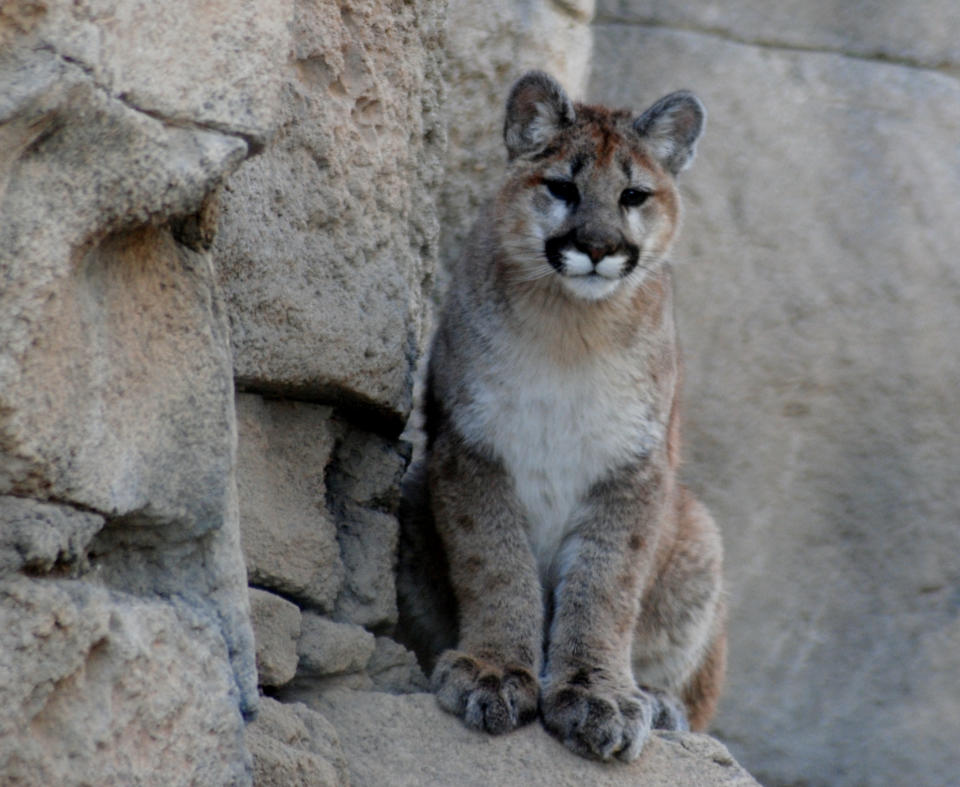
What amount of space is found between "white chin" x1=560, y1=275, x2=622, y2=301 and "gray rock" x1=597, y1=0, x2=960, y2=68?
2327mm

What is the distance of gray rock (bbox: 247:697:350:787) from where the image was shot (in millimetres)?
3375

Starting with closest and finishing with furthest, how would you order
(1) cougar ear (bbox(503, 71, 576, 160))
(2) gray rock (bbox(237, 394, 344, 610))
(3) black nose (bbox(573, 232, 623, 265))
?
1. (2) gray rock (bbox(237, 394, 344, 610))
2. (3) black nose (bbox(573, 232, 623, 265))
3. (1) cougar ear (bbox(503, 71, 576, 160))

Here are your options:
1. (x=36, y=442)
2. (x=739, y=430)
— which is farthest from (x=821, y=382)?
(x=36, y=442)

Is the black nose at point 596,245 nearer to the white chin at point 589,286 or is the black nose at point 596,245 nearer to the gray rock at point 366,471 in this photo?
the white chin at point 589,286

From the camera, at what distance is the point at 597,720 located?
4047 mm

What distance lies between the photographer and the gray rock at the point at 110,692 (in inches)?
94.3

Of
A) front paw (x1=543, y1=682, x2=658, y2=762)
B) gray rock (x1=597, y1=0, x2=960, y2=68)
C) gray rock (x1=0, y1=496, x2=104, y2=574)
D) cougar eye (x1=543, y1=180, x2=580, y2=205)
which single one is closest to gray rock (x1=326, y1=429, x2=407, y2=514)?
front paw (x1=543, y1=682, x2=658, y2=762)

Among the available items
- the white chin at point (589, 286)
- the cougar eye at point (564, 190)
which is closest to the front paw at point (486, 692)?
the white chin at point (589, 286)

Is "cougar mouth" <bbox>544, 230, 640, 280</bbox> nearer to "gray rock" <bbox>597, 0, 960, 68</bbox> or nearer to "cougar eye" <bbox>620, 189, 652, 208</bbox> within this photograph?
"cougar eye" <bbox>620, 189, 652, 208</bbox>

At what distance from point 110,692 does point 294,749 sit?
0.97m

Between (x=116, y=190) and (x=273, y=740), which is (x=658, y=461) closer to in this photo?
(x=273, y=740)

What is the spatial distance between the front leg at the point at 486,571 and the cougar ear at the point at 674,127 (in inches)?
50.2

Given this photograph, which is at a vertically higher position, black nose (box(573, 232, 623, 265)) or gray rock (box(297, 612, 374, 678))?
black nose (box(573, 232, 623, 265))

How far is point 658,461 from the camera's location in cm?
469
